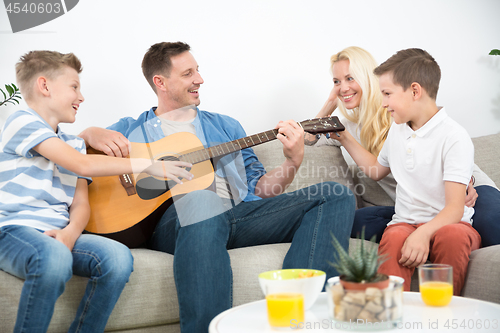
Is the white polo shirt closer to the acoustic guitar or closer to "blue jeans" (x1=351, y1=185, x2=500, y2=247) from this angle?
"blue jeans" (x1=351, y1=185, x2=500, y2=247)

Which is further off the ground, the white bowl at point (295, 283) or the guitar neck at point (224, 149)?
the guitar neck at point (224, 149)

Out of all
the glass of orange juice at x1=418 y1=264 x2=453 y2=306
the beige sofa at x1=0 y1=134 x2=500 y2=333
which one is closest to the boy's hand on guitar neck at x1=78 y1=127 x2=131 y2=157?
the beige sofa at x1=0 y1=134 x2=500 y2=333

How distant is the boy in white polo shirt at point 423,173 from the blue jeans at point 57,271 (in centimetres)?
81

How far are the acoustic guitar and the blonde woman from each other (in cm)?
62

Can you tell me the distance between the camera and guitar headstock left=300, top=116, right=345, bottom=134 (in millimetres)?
1710

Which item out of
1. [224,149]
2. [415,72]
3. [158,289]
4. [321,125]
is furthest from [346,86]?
[158,289]

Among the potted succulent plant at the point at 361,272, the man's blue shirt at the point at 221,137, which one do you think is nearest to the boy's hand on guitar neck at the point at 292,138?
the man's blue shirt at the point at 221,137

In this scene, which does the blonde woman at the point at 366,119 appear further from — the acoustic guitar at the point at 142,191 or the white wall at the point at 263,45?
the acoustic guitar at the point at 142,191

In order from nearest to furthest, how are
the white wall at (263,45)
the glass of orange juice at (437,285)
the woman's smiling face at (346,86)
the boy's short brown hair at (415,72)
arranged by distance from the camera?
the glass of orange juice at (437,285) → the boy's short brown hair at (415,72) → the woman's smiling face at (346,86) → the white wall at (263,45)

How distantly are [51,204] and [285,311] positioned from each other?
3.00 ft

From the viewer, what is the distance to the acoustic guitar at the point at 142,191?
1.41 meters

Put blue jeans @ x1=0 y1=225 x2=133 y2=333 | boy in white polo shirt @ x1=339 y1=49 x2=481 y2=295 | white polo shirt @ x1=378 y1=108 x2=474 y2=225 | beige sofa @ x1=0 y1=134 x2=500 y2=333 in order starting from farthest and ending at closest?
white polo shirt @ x1=378 y1=108 x2=474 y2=225
boy in white polo shirt @ x1=339 y1=49 x2=481 y2=295
beige sofa @ x1=0 y1=134 x2=500 y2=333
blue jeans @ x1=0 y1=225 x2=133 y2=333

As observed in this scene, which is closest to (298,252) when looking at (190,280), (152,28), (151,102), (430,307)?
(190,280)

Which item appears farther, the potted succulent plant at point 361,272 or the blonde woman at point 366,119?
the blonde woman at point 366,119
